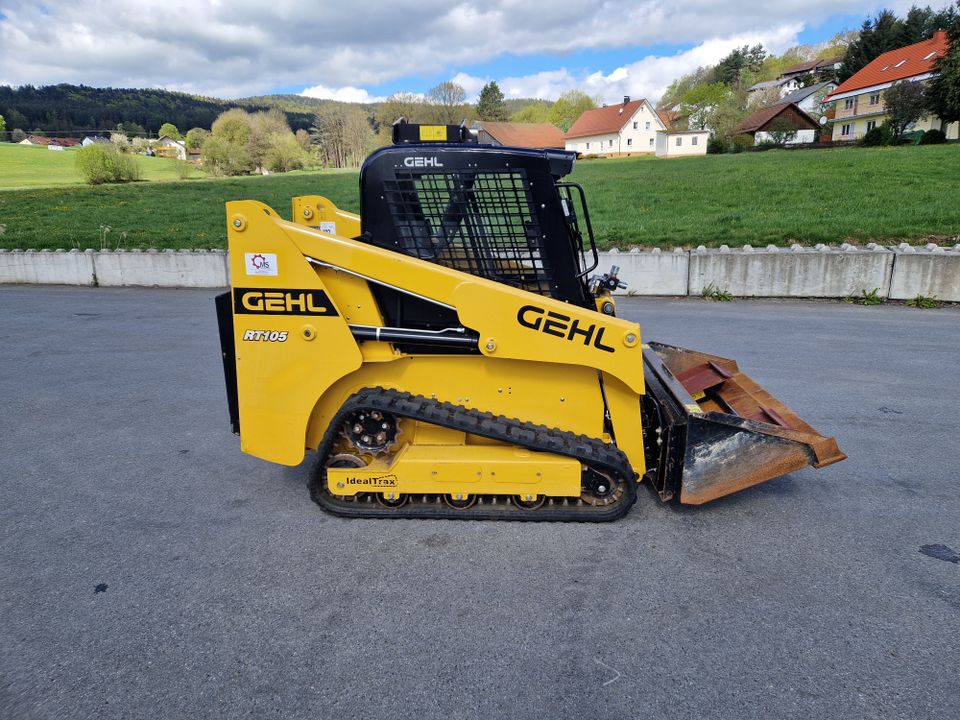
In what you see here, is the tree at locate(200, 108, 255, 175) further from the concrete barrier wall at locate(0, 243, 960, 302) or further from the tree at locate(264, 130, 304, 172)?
the concrete barrier wall at locate(0, 243, 960, 302)

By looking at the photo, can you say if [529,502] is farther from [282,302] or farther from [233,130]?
[233,130]

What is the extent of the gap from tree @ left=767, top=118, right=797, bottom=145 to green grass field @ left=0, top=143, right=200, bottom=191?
45.6 meters

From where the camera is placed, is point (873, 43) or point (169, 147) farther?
point (169, 147)

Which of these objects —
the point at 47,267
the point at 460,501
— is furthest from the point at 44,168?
the point at 460,501

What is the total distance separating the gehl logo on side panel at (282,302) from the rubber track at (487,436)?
1.78 ft

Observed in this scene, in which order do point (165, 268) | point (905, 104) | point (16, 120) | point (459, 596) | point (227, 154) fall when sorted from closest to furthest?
point (459, 596) → point (165, 268) → point (905, 104) → point (227, 154) → point (16, 120)

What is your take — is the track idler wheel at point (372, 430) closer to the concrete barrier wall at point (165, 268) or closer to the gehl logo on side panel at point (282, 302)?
the gehl logo on side panel at point (282, 302)

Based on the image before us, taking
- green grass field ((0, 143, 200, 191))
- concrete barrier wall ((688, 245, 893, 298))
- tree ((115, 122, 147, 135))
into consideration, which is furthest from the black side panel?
tree ((115, 122, 147, 135))

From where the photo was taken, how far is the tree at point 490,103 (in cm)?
9069

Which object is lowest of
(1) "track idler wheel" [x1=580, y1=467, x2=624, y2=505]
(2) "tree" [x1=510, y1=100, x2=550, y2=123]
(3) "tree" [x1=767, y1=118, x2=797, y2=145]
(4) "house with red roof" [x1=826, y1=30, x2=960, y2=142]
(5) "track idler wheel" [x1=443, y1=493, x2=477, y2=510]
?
(5) "track idler wheel" [x1=443, y1=493, x2=477, y2=510]

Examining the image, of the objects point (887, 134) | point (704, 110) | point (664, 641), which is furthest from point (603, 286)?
point (704, 110)

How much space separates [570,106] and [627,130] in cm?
4440

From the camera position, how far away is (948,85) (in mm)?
39094

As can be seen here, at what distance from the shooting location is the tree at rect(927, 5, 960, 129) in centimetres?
3872
